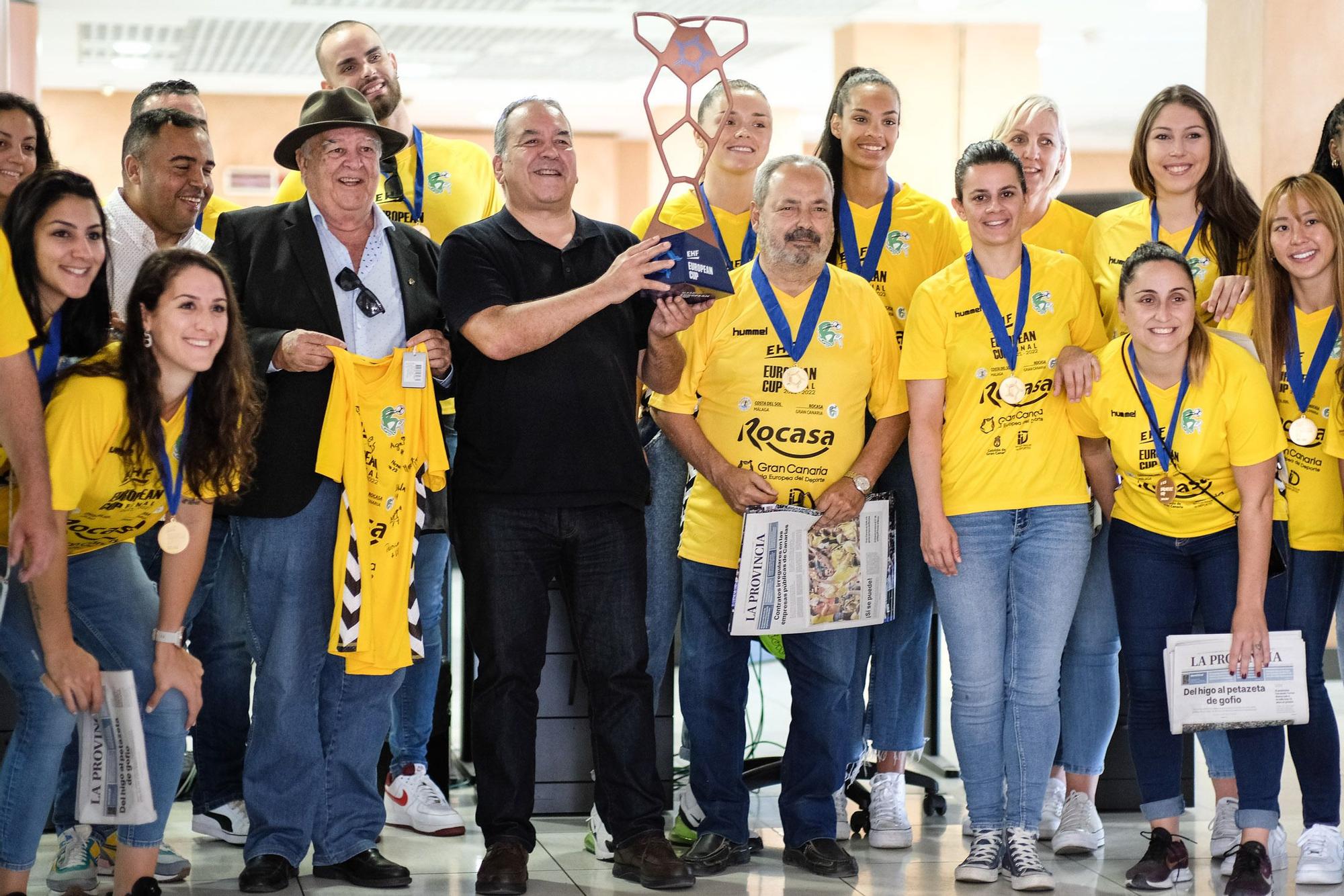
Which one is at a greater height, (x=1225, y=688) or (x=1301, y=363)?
(x=1301, y=363)

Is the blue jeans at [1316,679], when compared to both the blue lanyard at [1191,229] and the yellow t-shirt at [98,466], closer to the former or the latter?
the blue lanyard at [1191,229]

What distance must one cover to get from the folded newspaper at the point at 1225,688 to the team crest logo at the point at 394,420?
6.35ft

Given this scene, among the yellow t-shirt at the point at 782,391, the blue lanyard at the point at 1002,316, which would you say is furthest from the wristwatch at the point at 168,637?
the blue lanyard at the point at 1002,316

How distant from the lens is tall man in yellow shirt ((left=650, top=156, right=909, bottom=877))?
363cm

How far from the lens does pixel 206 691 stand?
12.8 ft

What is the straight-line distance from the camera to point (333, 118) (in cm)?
351

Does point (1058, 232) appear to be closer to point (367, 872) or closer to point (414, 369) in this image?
point (414, 369)

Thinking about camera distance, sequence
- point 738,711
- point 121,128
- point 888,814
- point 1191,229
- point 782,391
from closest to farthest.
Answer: point 782,391, point 738,711, point 1191,229, point 888,814, point 121,128

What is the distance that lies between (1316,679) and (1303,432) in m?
0.62

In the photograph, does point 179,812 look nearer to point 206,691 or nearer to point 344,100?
point 206,691

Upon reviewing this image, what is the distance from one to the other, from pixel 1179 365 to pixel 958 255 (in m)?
0.80

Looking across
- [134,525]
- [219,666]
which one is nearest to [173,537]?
[134,525]

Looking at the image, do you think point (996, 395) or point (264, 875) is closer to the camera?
point (264, 875)

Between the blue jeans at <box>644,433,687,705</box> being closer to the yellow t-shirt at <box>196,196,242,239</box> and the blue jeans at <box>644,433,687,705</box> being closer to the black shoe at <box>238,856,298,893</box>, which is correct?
the black shoe at <box>238,856,298,893</box>
